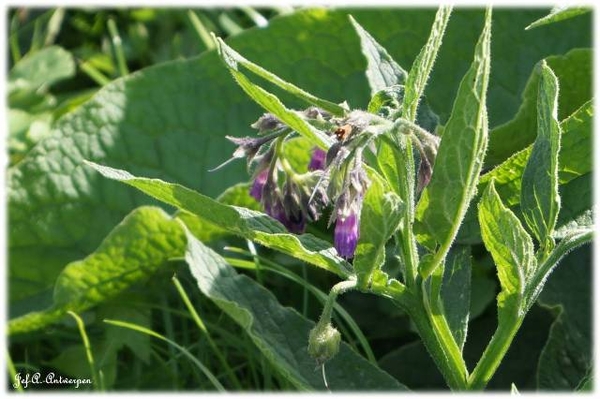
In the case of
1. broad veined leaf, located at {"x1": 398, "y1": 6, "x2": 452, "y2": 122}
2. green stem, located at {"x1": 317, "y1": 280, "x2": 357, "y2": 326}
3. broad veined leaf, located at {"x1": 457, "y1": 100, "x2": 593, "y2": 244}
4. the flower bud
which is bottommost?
green stem, located at {"x1": 317, "y1": 280, "x2": 357, "y2": 326}

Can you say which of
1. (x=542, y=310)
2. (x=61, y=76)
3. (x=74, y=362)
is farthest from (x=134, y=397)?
(x=61, y=76)

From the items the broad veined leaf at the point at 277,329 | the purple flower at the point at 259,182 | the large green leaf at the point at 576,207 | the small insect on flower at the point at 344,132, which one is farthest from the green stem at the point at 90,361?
the large green leaf at the point at 576,207

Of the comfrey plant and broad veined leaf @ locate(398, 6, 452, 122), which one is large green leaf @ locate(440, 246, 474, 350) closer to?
the comfrey plant

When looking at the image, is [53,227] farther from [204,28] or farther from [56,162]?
[204,28]

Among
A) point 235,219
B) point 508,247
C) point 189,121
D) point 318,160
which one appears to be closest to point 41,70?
point 189,121

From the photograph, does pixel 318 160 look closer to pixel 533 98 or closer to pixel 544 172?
pixel 544 172

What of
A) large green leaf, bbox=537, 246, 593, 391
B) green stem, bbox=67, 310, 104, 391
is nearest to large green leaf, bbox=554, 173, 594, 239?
large green leaf, bbox=537, 246, 593, 391

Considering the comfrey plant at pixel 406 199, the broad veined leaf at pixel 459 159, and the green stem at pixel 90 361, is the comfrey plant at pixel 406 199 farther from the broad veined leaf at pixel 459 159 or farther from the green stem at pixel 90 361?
the green stem at pixel 90 361
